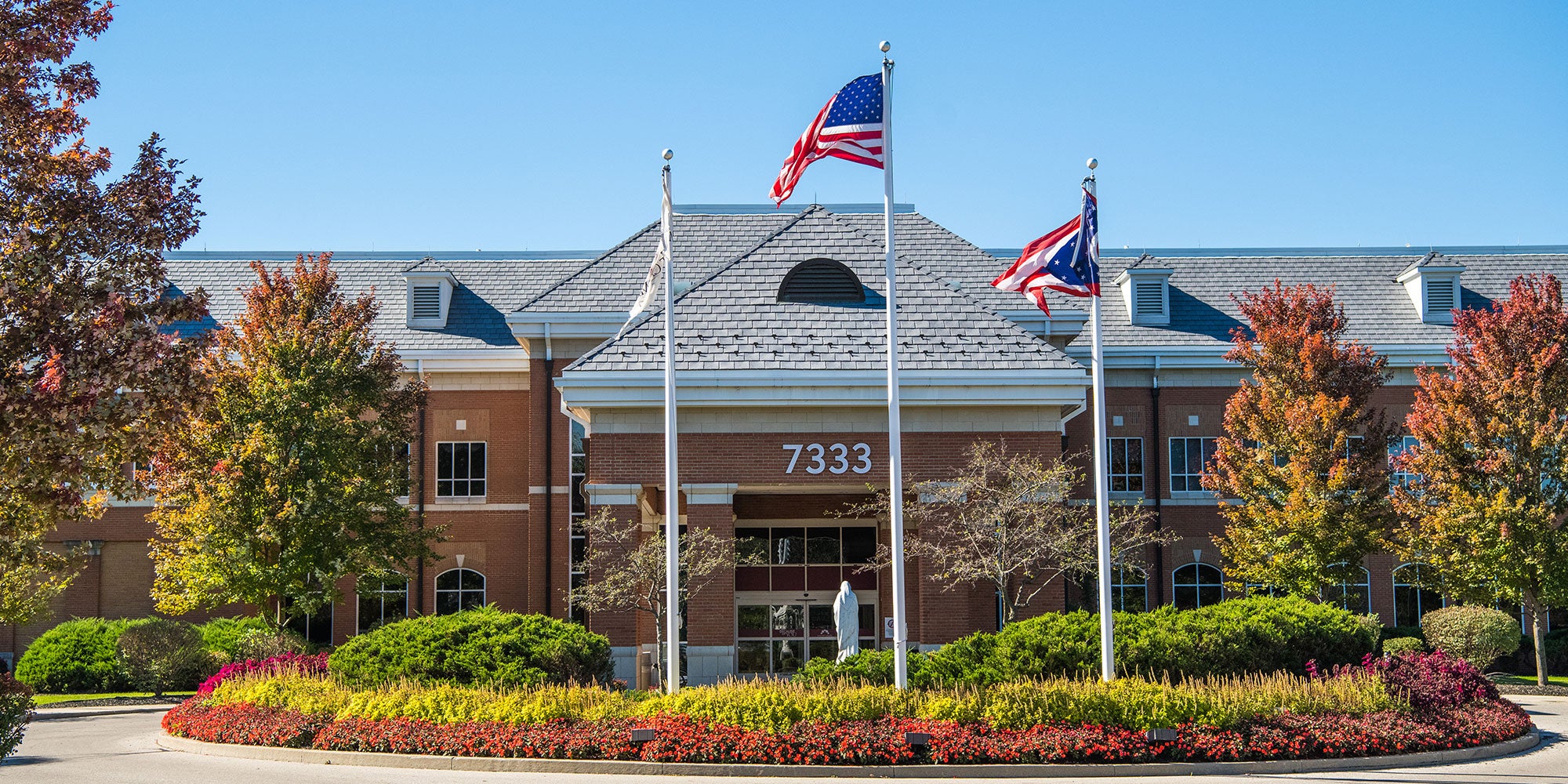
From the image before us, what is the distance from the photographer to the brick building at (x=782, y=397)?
2453 cm

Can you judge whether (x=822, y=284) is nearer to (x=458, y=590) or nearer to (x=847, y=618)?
(x=847, y=618)

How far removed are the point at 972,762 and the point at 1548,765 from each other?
7.12 metres

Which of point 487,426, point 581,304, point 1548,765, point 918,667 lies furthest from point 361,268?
point 1548,765

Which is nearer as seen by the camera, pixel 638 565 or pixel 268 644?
pixel 638 565

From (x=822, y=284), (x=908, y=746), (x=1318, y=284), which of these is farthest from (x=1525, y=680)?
(x=908, y=746)

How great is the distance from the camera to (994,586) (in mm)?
25547

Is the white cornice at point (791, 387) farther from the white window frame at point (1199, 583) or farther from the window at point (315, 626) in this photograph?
the window at point (315, 626)

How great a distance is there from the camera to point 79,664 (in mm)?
30703

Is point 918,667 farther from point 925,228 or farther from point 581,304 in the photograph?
point 925,228

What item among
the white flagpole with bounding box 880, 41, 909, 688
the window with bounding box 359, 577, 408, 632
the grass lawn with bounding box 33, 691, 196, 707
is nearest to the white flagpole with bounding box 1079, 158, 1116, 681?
the white flagpole with bounding box 880, 41, 909, 688

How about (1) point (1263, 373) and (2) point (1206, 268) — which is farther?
(2) point (1206, 268)

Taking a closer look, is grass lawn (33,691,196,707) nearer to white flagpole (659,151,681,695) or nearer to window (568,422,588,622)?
window (568,422,588,622)

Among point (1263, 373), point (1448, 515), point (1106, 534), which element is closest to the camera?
point (1106, 534)

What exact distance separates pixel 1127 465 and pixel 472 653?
21214 mm
